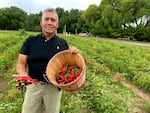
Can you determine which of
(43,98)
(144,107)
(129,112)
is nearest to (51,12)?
(43,98)

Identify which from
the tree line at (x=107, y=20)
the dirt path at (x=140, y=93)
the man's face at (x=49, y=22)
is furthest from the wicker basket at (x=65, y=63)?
the tree line at (x=107, y=20)

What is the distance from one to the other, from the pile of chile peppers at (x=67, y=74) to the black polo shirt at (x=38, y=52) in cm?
19

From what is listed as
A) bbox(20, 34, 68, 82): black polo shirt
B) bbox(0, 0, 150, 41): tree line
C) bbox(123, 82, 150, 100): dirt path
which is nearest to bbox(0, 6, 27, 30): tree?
bbox(0, 0, 150, 41): tree line

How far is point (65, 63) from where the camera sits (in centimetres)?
382

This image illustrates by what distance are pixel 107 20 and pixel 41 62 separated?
48.1 meters

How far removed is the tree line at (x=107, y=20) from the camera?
148ft

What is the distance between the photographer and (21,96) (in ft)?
21.5

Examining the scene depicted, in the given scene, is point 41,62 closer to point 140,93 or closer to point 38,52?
point 38,52

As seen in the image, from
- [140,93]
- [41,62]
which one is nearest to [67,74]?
[41,62]

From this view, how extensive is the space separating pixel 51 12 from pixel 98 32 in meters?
47.2

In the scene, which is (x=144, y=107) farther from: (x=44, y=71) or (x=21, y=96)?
(x=44, y=71)

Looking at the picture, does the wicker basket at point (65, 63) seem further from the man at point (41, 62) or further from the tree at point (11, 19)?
the tree at point (11, 19)

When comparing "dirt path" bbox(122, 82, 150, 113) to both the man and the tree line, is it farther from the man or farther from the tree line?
the tree line

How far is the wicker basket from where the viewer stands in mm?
3382
